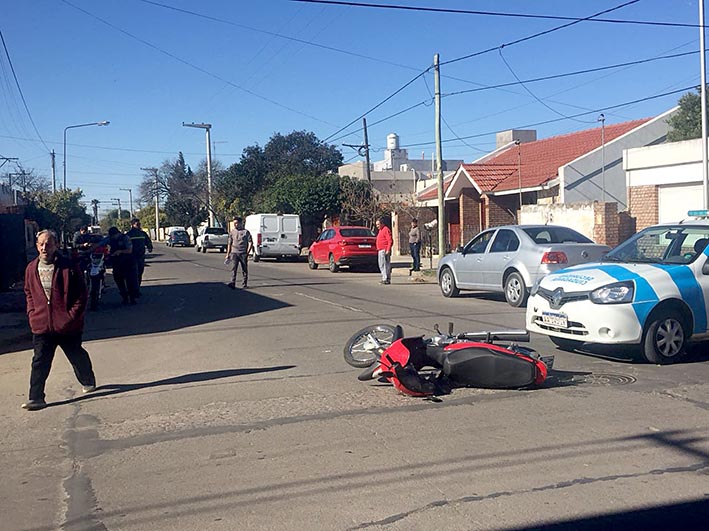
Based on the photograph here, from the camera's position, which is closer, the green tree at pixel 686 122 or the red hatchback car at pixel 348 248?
the red hatchback car at pixel 348 248

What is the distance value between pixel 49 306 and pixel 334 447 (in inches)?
132

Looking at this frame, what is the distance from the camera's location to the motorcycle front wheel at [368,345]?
861 centimetres

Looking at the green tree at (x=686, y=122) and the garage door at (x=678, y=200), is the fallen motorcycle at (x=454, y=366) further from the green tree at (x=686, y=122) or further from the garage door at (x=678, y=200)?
the green tree at (x=686, y=122)

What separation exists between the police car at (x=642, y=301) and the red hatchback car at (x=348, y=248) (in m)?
16.9

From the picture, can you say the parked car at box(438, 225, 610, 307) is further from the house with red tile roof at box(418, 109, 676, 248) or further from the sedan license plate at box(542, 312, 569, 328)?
the house with red tile roof at box(418, 109, 676, 248)

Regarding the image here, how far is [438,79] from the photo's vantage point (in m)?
24.2

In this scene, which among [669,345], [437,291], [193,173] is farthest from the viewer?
[193,173]

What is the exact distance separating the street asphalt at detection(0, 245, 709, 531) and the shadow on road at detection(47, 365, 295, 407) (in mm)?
25

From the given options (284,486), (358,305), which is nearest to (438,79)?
(358,305)

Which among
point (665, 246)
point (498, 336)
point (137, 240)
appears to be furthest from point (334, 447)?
point (137, 240)

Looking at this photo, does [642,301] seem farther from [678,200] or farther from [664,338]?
[678,200]

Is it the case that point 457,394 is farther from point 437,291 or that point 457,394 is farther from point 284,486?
point 437,291

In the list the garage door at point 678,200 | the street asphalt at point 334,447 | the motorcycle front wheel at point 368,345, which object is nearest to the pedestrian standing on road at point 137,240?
the street asphalt at point 334,447

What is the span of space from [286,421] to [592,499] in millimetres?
2889
